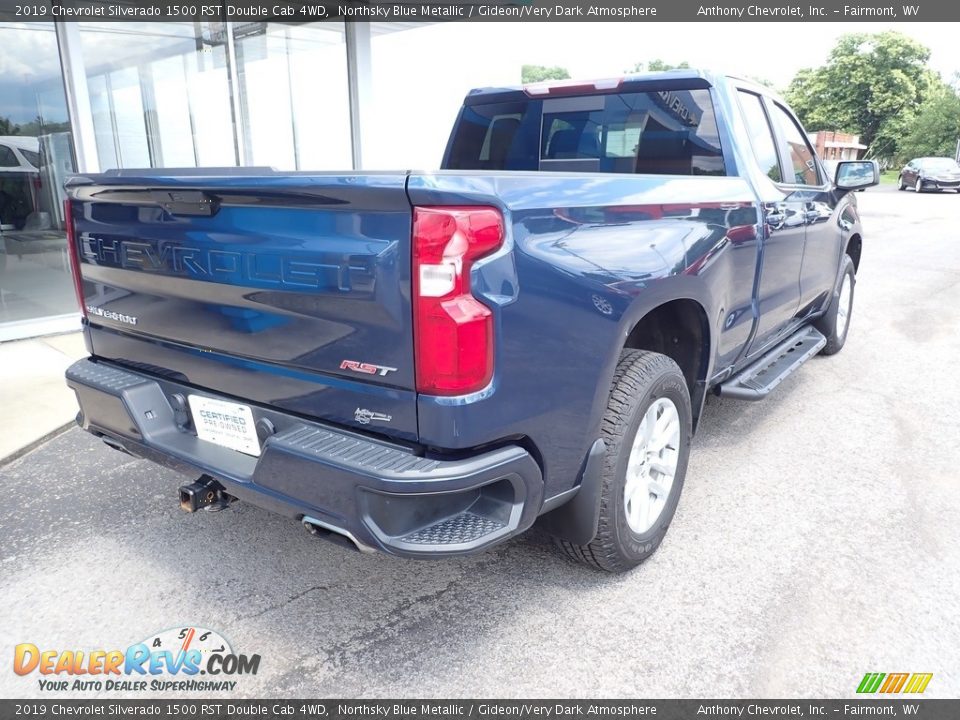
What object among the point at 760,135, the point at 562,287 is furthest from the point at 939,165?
the point at 562,287

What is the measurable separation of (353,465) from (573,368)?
29.2 inches

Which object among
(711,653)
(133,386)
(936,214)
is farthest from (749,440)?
(936,214)

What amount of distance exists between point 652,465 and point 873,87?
212ft

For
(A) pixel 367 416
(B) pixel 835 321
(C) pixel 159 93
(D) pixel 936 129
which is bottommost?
(B) pixel 835 321

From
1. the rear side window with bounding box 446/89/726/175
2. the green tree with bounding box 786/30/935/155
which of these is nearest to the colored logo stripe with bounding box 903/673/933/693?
the rear side window with bounding box 446/89/726/175

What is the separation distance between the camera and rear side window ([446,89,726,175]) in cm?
350

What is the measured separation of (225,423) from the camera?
2418 mm

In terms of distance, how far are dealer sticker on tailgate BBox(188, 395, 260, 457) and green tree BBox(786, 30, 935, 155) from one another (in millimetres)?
62687

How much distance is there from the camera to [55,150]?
6793mm

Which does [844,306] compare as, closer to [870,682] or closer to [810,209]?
[810,209]

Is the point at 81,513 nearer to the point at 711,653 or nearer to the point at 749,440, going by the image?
the point at 711,653

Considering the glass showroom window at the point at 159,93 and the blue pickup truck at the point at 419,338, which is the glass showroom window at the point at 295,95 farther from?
the blue pickup truck at the point at 419,338

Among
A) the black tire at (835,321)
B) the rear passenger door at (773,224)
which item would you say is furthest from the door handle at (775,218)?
the black tire at (835,321)

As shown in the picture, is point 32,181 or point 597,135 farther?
point 32,181
